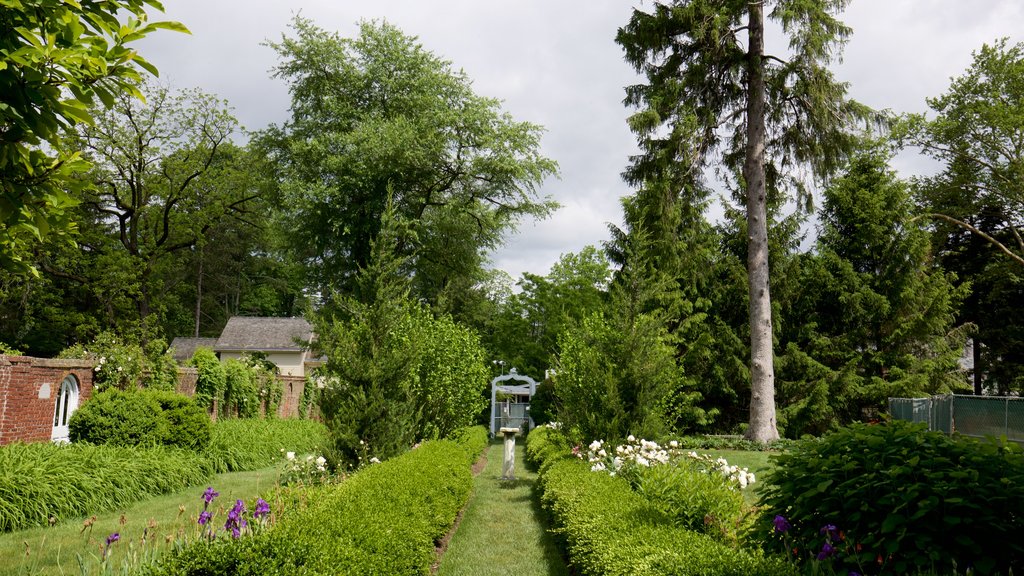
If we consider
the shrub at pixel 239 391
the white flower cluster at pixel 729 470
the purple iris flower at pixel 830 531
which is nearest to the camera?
the purple iris flower at pixel 830 531

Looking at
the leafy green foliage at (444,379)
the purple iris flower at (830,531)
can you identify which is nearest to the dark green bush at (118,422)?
the leafy green foliage at (444,379)

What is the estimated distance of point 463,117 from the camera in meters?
A: 23.3

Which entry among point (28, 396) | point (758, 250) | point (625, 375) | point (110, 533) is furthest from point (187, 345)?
point (625, 375)

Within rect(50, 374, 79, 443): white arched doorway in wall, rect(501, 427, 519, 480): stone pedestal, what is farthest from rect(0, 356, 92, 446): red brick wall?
rect(501, 427, 519, 480): stone pedestal

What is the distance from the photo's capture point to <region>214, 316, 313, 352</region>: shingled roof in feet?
132

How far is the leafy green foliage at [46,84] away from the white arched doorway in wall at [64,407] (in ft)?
35.2

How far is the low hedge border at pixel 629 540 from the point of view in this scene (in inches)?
149

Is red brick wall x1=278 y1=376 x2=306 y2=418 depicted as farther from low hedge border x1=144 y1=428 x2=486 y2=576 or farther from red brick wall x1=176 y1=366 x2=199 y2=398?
low hedge border x1=144 y1=428 x2=486 y2=576

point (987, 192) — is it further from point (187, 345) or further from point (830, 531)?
point (187, 345)

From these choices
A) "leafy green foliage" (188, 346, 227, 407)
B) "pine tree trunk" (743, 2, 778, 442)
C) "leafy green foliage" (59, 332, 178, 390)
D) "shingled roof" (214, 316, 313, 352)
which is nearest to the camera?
"leafy green foliage" (59, 332, 178, 390)

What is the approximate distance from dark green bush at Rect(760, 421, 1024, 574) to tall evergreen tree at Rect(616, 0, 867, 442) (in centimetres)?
1400

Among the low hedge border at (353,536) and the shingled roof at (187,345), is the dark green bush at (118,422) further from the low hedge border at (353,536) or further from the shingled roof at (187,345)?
the shingled roof at (187,345)

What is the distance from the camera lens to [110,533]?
757cm

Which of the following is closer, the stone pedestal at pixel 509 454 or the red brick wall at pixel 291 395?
the stone pedestal at pixel 509 454
